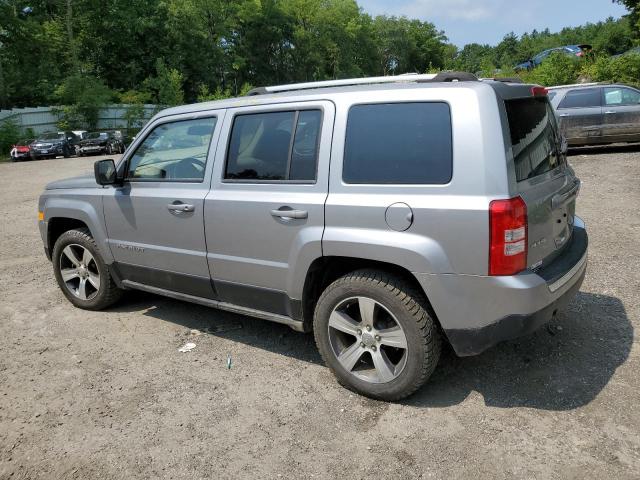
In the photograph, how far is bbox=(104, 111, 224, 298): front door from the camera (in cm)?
405

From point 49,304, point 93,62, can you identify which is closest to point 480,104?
point 49,304

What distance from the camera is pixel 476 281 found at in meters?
2.93

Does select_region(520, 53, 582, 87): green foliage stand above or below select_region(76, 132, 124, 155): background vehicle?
above

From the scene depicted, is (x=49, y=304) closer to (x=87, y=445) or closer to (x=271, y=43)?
(x=87, y=445)

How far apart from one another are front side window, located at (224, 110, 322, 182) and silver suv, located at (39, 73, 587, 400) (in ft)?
0.04

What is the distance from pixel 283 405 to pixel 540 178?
2.10m

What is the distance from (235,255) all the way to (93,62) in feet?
164

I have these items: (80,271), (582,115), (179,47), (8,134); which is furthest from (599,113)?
Result: (179,47)

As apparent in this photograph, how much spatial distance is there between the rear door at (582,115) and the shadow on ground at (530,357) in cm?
970

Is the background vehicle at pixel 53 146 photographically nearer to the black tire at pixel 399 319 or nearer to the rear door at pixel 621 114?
the rear door at pixel 621 114

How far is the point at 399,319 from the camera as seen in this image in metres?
3.17

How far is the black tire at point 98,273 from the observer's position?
16.1 ft

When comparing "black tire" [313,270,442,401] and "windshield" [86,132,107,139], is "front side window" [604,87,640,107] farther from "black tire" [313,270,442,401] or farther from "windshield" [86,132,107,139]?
"windshield" [86,132,107,139]

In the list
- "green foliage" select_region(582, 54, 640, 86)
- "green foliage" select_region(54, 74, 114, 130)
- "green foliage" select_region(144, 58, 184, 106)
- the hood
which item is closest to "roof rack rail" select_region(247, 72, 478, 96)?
the hood
